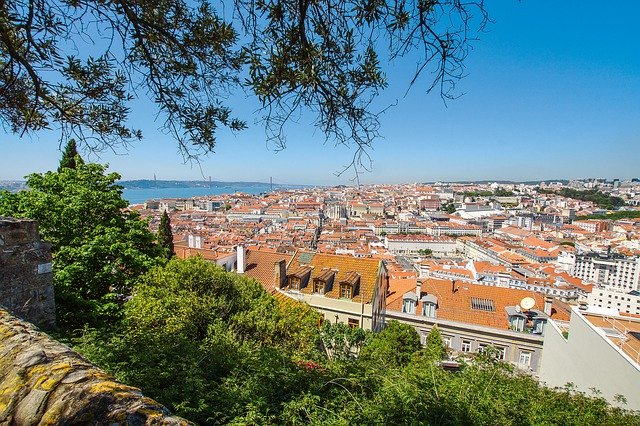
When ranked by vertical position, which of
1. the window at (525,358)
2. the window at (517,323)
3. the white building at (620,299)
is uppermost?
the white building at (620,299)

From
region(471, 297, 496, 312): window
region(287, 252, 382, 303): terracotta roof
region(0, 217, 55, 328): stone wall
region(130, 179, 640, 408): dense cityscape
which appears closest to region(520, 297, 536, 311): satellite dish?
region(130, 179, 640, 408): dense cityscape

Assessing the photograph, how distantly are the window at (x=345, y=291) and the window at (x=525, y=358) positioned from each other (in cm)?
925

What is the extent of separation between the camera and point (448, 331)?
1630 cm

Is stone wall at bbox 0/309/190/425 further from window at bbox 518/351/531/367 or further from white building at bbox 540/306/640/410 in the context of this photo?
window at bbox 518/351/531/367

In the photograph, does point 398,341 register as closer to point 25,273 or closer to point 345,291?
point 345,291

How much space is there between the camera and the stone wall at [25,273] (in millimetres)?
3777

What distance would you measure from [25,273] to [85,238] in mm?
4156

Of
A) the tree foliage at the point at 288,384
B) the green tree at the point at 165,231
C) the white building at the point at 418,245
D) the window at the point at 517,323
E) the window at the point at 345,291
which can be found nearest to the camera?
the tree foliage at the point at 288,384

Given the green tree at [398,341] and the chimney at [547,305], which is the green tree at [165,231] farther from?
the chimney at [547,305]

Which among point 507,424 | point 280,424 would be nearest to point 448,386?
point 507,424

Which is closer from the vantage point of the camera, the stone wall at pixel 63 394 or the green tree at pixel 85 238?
the stone wall at pixel 63 394

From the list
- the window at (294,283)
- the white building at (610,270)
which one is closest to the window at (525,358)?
the window at (294,283)

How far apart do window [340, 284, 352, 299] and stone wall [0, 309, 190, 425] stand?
12.4m

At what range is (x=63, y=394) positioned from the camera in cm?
111
